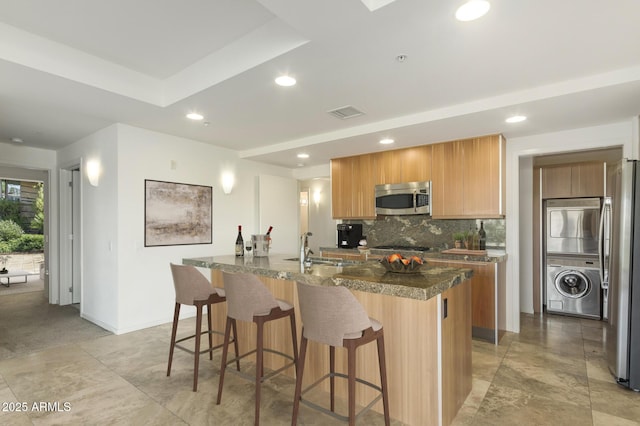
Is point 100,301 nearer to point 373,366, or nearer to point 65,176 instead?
point 65,176

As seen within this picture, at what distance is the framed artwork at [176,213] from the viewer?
4156 mm

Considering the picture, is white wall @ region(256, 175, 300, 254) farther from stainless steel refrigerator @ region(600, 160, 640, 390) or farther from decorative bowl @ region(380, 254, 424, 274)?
stainless steel refrigerator @ region(600, 160, 640, 390)

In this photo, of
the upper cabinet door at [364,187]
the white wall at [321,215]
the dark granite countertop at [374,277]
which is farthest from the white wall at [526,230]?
the white wall at [321,215]

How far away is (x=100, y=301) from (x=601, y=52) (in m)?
5.46

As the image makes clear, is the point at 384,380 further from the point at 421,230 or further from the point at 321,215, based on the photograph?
the point at 321,215

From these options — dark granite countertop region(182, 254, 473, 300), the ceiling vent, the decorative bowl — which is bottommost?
dark granite countertop region(182, 254, 473, 300)

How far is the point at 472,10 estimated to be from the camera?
1.80 meters

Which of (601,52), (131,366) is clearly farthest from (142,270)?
(601,52)

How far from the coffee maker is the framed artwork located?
2.04m

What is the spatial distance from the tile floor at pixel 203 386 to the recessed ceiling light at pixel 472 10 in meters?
2.44

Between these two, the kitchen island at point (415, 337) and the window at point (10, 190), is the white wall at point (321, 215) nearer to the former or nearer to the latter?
the kitchen island at point (415, 337)

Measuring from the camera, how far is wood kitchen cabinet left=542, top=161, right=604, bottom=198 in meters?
4.68

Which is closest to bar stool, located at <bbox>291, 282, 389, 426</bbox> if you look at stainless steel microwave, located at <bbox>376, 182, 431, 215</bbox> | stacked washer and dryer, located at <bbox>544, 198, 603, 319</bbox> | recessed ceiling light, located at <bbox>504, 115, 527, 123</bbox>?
recessed ceiling light, located at <bbox>504, 115, 527, 123</bbox>

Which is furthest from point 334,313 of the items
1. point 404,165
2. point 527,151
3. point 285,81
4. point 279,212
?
point 279,212
